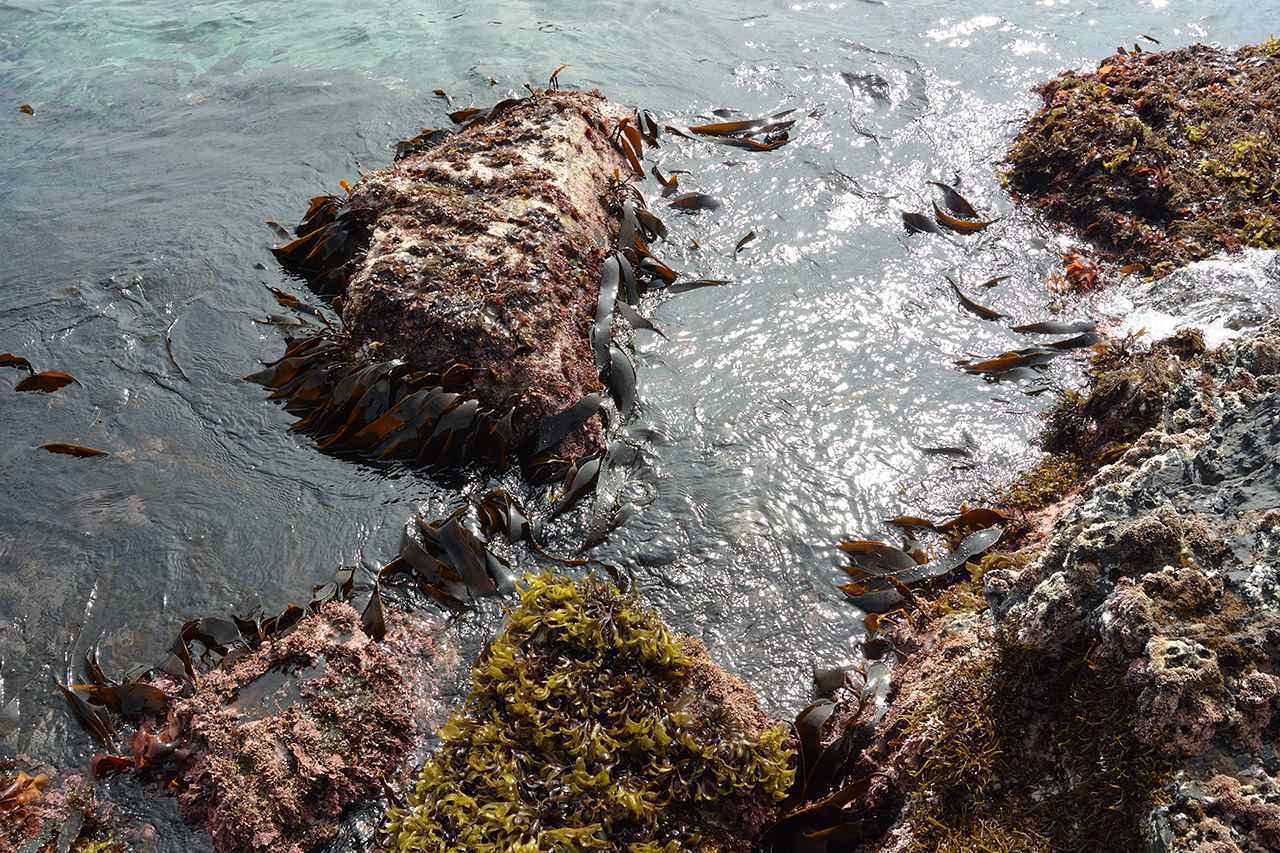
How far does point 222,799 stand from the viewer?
9.42 ft

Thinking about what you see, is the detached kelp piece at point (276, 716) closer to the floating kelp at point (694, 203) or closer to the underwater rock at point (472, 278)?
the underwater rock at point (472, 278)

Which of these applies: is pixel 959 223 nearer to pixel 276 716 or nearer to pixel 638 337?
pixel 638 337

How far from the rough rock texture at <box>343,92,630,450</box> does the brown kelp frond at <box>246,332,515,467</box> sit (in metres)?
0.12

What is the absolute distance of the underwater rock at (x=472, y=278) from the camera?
14.6 ft

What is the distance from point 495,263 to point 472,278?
7.2 inches

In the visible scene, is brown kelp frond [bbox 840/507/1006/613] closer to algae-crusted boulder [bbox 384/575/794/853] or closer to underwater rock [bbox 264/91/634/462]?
algae-crusted boulder [bbox 384/575/794/853]

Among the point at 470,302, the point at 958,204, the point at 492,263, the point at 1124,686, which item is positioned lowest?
the point at 470,302

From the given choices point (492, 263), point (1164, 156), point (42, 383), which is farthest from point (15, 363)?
point (1164, 156)

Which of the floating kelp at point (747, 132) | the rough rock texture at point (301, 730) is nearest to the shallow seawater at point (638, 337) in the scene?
the floating kelp at point (747, 132)

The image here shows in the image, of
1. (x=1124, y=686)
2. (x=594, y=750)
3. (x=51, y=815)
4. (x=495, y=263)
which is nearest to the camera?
(x=1124, y=686)

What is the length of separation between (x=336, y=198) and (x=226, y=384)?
5.93ft

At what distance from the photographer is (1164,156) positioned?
648 centimetres

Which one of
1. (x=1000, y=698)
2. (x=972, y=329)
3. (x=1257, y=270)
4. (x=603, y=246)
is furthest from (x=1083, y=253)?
(x=1000, y=698)

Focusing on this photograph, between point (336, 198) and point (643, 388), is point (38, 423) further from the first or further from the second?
point (643, 388)
